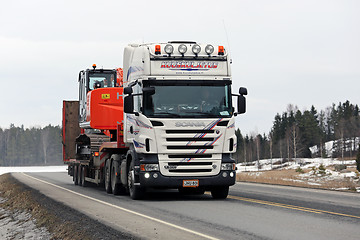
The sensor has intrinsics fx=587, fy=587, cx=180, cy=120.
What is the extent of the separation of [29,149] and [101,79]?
151 meters

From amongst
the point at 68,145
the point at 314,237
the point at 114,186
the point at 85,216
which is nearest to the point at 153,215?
the point at 85,216

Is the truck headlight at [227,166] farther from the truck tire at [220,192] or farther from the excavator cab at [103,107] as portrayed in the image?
the excavator cab at [103,107]

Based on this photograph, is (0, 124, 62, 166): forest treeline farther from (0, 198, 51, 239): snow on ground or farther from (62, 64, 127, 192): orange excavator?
(0, 198, 51, 239): snow on ground

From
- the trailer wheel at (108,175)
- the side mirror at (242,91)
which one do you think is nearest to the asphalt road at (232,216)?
the trailer wheel at (108,175)

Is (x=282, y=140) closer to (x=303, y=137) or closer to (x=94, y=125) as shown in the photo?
(x=303, y=137)

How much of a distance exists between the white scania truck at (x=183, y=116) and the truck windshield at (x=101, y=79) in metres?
9.64

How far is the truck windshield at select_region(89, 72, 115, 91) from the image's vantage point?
2648 cm

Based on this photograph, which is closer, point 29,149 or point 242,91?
point 242,91

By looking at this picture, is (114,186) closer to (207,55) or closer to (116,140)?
(116,140)

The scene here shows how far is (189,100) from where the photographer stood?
1633 centimetres

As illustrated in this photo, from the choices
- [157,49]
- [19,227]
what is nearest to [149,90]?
[157,49]

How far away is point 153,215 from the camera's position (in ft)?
42.9

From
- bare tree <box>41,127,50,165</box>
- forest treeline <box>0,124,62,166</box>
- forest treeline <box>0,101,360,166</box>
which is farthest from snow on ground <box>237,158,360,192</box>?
forest treeline <box>0,124,62,166</box>

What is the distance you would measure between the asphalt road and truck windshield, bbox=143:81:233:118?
2.48 m
